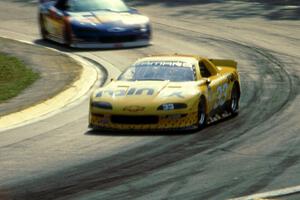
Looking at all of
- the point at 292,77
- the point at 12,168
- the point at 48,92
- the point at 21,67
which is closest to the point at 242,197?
the point at 12,168

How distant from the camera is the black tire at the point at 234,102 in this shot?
16953 mm

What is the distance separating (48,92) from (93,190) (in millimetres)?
8593

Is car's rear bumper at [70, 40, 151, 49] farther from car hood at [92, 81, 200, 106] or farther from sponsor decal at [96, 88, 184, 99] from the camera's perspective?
sponsor decal at [96, 88, 184, 99]

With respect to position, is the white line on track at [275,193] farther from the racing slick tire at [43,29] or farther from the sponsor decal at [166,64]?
the racing slick tire at [43,29]

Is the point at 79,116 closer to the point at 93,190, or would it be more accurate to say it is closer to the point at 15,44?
the point at 93,190

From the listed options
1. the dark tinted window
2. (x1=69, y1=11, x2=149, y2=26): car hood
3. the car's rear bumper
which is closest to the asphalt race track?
the dark tinted window

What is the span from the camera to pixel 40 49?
26359 millimetres

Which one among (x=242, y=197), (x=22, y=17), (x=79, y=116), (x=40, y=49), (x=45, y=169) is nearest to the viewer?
(x=242, y=197)

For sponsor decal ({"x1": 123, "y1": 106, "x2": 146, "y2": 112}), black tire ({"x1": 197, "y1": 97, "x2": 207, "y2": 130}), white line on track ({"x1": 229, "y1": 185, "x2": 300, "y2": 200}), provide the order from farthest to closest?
black tire ({"x1": 197, "y1": 97, "x2": 207, "y2": 130}), sponsor decal ({"x1": 123, "y1": 106, "x2": 146, "y2": 112}), white line on track ({"x1": 229, "y1": 185, "x2": 300, "y2": 200})

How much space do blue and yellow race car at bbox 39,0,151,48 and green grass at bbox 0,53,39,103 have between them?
2671mm

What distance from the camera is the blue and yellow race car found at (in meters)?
26.4

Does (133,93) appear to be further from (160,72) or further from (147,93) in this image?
(160,72)

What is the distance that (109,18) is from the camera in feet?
87.9

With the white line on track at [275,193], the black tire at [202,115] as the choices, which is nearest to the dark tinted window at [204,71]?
the black tire at [202,115]
